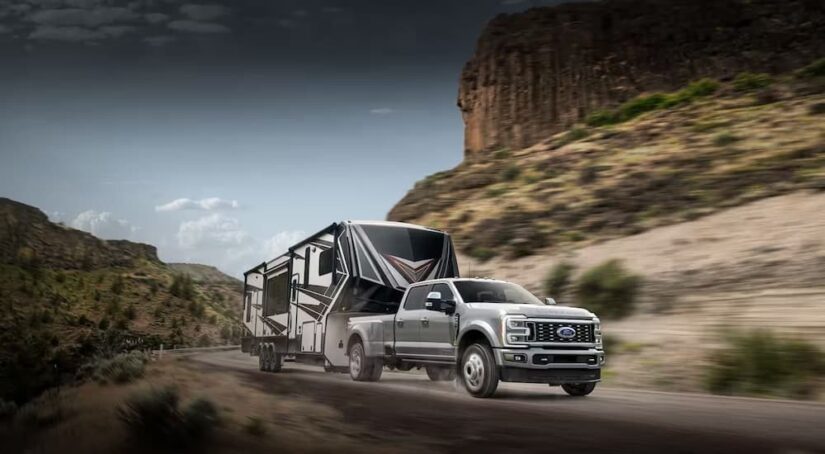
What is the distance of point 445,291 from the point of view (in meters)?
14.6

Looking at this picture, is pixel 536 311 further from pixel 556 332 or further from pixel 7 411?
pixel 7 411

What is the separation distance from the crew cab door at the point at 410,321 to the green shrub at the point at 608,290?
628cm

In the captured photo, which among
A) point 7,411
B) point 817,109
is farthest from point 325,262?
point 817,109

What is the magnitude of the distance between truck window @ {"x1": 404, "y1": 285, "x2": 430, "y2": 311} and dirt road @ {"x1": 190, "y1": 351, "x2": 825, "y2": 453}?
211 cm

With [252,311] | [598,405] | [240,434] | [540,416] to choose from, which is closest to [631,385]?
[598,405]

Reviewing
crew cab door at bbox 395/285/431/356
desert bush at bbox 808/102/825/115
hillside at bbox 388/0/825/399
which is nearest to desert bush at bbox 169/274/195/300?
hillside at bbox 388/0/825/399

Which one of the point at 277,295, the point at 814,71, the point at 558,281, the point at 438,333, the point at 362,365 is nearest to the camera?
the point at 438,333

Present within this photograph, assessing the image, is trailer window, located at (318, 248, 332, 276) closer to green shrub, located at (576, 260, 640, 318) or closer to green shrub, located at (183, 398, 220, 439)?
green shrub, located at (576, 260, 640, 318)

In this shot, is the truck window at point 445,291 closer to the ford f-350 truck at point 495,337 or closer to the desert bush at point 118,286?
the ford f-350 truck at point 495,337

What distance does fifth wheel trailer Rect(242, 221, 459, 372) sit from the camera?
18.5 meters

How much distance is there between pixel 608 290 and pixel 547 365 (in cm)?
848

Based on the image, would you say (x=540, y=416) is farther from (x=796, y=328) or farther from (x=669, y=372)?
(x=796, y=328)

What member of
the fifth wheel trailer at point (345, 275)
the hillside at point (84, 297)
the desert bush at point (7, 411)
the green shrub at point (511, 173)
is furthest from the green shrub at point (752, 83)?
the desert bush at point (7, 411)

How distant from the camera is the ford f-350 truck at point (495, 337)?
12367 mm
